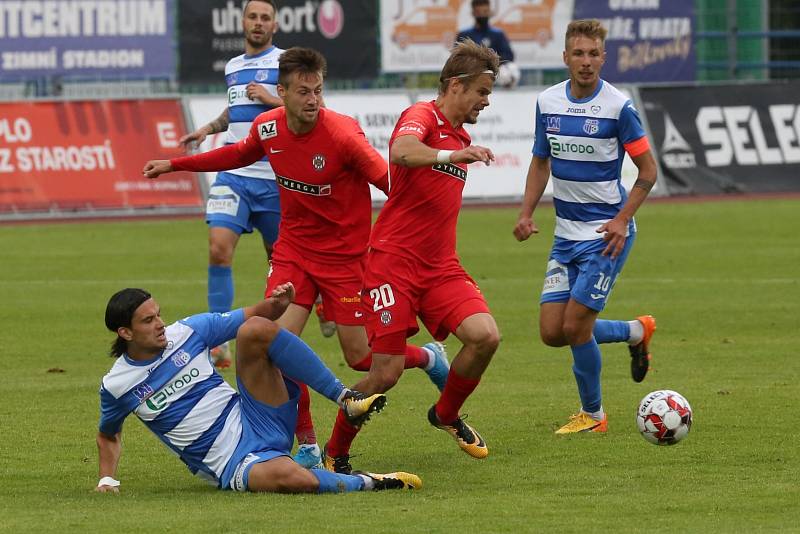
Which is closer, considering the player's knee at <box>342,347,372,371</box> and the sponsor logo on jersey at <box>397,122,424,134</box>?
the sponsor logo on jersey at <box>397,122,424,134</box>

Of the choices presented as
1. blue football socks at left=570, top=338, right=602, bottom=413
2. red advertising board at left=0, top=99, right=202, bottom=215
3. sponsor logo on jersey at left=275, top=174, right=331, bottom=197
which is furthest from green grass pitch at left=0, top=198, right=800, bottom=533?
red advertising board at left=0, top=99, right=202, bottom=215

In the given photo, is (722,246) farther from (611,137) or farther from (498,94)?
(611,137)

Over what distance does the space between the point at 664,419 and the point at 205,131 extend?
4288 mm

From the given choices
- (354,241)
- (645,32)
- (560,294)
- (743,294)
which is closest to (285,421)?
(354,241)

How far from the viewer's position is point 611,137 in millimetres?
8688

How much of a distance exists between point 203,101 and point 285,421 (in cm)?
1519

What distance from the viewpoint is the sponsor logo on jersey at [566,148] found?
8711 mm

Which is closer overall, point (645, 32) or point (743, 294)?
point (743, 294)

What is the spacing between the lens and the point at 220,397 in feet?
24.1

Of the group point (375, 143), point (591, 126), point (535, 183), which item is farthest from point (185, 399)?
point (375, 143)

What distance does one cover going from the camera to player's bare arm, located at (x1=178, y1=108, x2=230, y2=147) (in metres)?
10.2

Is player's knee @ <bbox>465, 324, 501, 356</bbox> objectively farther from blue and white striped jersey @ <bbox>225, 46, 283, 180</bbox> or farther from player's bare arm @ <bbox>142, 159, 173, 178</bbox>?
blue and white striped jersey @ <bbox>225, 46, 283, 180</bbox>

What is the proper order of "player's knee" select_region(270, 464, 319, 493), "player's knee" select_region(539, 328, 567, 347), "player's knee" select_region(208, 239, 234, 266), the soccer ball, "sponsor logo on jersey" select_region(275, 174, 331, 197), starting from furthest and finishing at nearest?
"player's knee" select_region(208, 239, 234, 266) → "player's knee" select_region(539, 328, 567, 347) → "sponsor logo on jersey" select_region(275, 174, 331, 197) → the soccer ball → "player's knee" select_region(270, 464, 319, 493)

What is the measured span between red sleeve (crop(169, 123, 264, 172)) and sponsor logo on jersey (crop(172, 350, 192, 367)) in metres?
1.53
